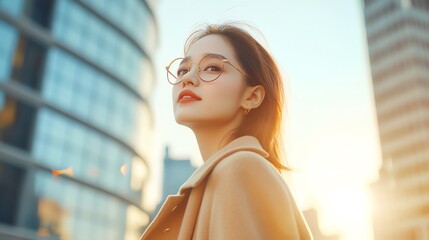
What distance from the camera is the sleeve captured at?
4.98 feet

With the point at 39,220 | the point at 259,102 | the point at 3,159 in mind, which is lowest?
the point at 259,102

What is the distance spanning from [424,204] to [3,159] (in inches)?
2133

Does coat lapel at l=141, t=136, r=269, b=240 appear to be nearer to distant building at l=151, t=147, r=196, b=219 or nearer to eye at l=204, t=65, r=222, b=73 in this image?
eye at l=204, t=65, r=222, b=73

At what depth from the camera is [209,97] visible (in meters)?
1.95

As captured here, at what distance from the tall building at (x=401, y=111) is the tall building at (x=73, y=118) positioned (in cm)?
4060

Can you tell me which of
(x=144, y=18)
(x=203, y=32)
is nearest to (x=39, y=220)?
(x=144, y=18)

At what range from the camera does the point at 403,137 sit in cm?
6906

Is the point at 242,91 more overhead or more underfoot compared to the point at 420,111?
more underfoot

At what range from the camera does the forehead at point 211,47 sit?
2.09 m

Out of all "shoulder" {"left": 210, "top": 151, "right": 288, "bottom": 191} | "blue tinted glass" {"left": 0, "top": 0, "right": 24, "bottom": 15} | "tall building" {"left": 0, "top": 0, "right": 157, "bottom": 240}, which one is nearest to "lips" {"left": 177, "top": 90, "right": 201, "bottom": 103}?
"shoulder" {"left": 210, "top": 151, "right": 288, "bottom": 191}

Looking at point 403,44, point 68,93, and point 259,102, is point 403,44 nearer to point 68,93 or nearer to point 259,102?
point 68,93

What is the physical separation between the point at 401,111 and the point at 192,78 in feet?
242

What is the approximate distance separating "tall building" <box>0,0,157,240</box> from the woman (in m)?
28.8

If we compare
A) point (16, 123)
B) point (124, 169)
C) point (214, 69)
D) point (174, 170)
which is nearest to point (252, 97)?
point (214, 69)
